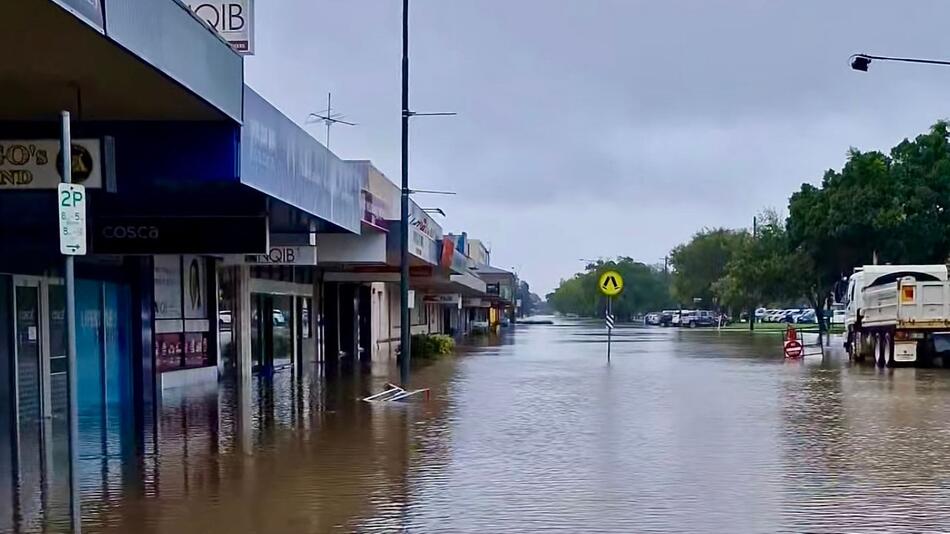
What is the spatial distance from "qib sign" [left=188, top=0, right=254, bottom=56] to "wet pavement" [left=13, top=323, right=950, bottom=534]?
16.7 ft

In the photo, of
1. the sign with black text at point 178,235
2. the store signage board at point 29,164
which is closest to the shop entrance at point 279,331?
the sign with black text at point 178,235

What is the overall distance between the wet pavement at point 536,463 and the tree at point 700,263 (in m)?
92.5

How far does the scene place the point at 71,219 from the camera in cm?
817

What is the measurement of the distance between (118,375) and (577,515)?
11.7 meters

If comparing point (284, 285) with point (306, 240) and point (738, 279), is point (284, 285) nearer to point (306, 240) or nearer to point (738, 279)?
point (306, 240)

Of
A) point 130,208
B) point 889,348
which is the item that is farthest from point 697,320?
point 130,208

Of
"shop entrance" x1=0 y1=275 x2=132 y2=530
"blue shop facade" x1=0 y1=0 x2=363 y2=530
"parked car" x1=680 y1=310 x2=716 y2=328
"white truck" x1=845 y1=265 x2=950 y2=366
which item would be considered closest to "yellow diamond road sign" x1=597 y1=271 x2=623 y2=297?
"white truck" x1=845 y1=265 x2=950 y2=366

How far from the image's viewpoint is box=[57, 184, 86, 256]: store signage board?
808 centimetres

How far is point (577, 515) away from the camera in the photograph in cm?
980

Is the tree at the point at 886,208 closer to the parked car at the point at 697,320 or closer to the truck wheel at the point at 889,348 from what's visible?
the truck wheel at the point at 889,348

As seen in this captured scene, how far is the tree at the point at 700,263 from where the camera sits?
115 metres

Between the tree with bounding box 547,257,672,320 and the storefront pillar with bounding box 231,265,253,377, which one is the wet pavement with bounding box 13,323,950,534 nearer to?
the storefront pillar with bounding box 231,265,253,377

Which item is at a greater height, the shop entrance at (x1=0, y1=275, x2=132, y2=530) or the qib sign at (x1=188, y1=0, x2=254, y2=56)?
the qib sign at (x1=188, y1=0, x2=254, y2=56)

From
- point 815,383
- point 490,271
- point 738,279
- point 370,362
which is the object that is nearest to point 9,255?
point 815,383
